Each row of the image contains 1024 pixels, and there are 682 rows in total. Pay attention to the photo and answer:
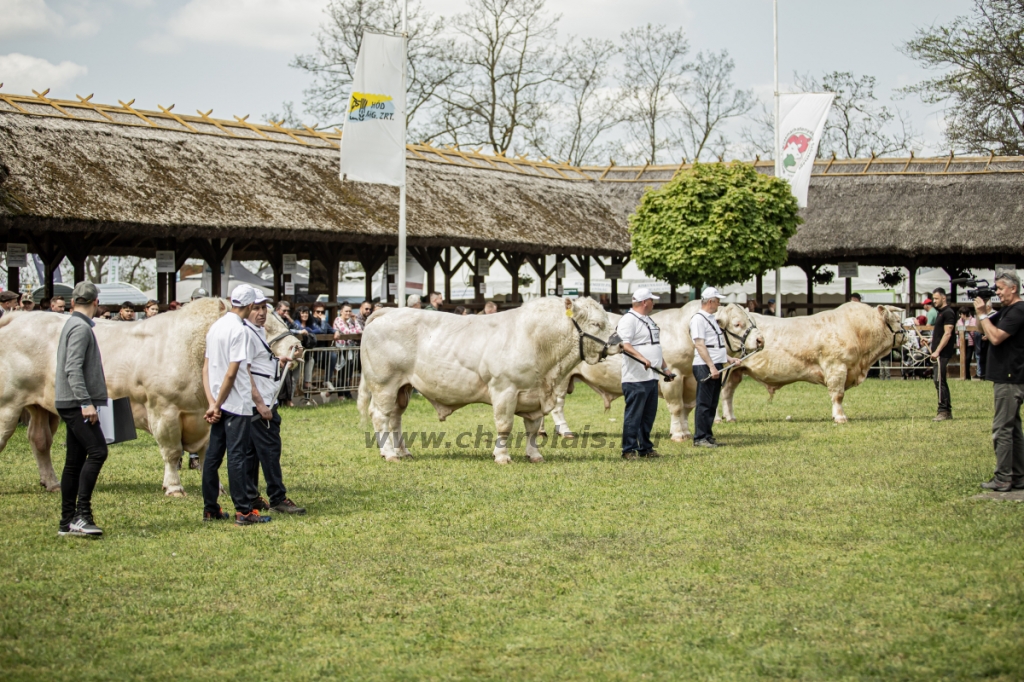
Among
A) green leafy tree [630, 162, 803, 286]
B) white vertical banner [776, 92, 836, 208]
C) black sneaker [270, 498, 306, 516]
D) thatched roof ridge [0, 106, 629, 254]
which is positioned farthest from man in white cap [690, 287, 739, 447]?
white vertical banner [776, 92, 836, 208]

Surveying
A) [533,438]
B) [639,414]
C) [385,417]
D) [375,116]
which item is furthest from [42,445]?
[375,116]

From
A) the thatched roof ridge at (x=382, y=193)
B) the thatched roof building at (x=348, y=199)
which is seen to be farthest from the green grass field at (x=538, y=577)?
the thatched roof building at (x=348, y=199)

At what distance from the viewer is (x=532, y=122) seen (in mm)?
46562

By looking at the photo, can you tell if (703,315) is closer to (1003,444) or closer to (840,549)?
(1003,444)

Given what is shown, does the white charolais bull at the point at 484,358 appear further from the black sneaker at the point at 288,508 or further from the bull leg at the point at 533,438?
the black sneaker at the point at 288,508

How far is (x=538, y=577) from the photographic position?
6934 millimetres

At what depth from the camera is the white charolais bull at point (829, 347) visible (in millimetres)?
16219

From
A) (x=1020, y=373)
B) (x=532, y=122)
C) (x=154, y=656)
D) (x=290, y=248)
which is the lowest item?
(x=154, y=656)

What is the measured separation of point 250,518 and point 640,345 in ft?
18.0

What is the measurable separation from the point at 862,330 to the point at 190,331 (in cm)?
1081

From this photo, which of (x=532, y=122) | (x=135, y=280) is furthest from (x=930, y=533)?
(x=135, y=280)

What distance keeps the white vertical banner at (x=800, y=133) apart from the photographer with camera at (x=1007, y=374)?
18.9 metres

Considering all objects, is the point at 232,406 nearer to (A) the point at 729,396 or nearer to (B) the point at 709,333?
(B) the point at 709,333

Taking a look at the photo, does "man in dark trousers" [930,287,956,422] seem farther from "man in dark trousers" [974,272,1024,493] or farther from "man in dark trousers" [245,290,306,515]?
"man in dark trousers" [245,290,306,515]
